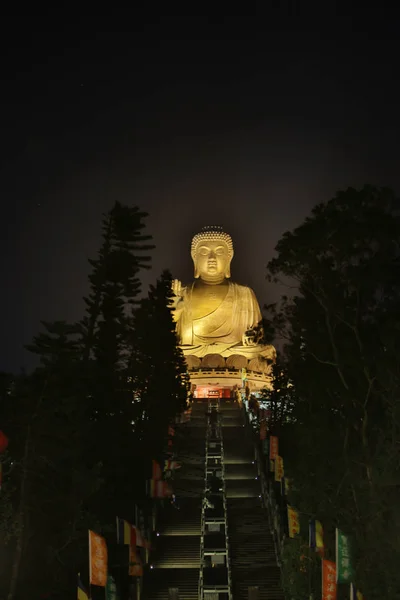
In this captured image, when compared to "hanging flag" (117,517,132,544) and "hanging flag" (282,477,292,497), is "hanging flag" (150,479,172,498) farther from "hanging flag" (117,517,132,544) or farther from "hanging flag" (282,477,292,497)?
"hanging flag" (117,517,132,544)

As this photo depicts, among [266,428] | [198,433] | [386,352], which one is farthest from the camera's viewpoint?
[198,433]

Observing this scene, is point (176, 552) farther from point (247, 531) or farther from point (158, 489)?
point (247, 531)

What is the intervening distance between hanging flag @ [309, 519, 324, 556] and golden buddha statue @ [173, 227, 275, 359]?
78.3 ft

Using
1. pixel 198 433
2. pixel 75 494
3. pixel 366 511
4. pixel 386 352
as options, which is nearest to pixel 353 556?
pixel 366 511

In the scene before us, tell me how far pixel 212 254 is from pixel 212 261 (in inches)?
18.0

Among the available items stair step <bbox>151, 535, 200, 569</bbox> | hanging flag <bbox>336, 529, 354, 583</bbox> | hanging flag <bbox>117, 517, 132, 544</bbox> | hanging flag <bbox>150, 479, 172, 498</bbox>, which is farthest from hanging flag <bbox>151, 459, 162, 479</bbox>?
hanging flag <bbox>336, 529, 354, 583</bbox>

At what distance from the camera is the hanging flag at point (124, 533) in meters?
14.6

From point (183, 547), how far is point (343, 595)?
4262 millimetres

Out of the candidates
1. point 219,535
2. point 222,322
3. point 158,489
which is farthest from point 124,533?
point 222,322

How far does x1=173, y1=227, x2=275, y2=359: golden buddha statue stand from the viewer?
3853cm

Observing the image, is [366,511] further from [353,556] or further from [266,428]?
[266,428]

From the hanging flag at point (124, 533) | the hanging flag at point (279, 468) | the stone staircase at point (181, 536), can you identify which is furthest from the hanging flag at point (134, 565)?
the hanging flag at point (279, 468)

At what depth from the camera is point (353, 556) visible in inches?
480

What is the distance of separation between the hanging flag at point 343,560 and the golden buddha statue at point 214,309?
84.5 ft
